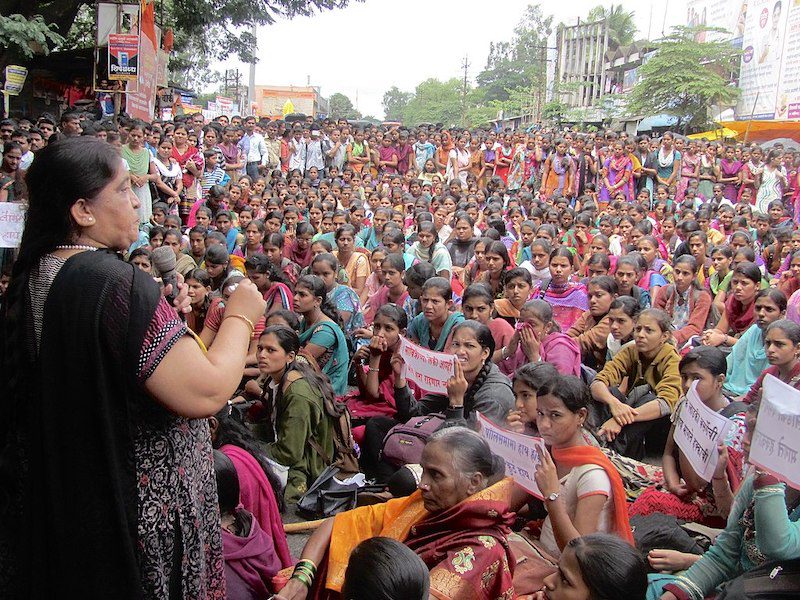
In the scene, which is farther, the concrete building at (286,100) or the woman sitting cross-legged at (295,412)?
the concrete building at (286,100)

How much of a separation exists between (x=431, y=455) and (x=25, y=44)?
9.66 metres

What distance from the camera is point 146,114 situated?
549 inches

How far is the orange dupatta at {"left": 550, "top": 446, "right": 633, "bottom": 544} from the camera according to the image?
2.80 meters

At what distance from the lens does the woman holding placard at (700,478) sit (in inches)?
131

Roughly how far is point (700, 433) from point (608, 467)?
1.95 ft

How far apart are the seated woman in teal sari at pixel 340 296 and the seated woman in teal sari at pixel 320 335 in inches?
33.4

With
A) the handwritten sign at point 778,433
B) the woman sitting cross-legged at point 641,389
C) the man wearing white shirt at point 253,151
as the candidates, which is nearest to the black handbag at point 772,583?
the handwritten sign at point 778,433

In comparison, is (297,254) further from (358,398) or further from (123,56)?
(123,56)

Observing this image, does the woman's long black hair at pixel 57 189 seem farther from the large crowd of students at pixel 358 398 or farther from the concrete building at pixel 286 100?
the concrete building at pixel 286 100

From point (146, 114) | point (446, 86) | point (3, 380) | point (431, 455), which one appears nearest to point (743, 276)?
point (431, 455)

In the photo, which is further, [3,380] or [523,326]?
[523,326]

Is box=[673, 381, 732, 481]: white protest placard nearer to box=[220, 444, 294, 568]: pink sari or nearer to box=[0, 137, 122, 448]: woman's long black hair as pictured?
box=[220, 444, 294, 568]: pink sari

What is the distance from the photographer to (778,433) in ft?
7.86

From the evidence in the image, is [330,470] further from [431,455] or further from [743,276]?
[743,276]
